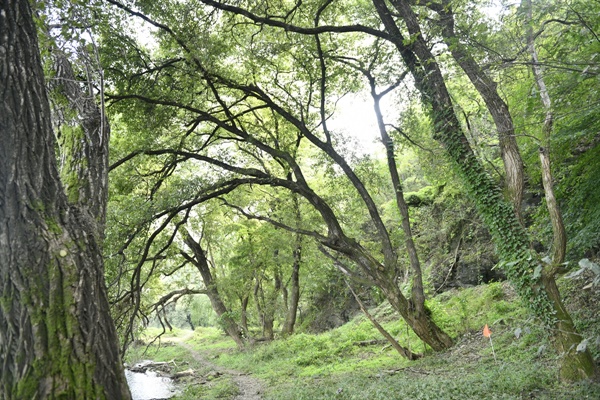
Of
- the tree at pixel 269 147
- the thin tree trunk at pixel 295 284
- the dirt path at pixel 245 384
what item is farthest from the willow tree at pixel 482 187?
the thin tree trunk at pixel 295 284

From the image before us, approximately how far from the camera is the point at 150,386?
16.7 metres

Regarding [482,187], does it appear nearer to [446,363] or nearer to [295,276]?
[446,363]

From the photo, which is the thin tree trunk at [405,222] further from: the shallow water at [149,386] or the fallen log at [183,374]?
the fallen log at [183,374]

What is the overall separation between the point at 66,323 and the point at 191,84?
788 centimetres

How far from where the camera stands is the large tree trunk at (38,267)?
2.64 meters

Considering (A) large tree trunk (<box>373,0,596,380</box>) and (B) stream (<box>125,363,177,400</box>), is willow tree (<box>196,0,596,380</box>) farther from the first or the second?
(B) stream (<box>125,363,177,400</box>)

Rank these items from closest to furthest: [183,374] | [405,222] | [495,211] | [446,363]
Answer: [495,211] < [446,363] < [405,222] < [183,374]

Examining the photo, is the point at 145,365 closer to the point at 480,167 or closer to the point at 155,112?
the point at 155,112

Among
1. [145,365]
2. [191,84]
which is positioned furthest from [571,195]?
[145,365]

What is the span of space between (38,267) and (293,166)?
807 cm

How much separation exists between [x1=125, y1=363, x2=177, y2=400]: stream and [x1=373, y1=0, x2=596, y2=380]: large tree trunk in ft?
36.2

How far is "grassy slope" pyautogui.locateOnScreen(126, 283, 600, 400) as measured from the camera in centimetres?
576

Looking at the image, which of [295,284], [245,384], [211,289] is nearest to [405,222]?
[245,384]

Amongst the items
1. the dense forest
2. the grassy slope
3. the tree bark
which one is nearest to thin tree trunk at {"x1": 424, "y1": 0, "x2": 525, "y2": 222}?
the dense forest
